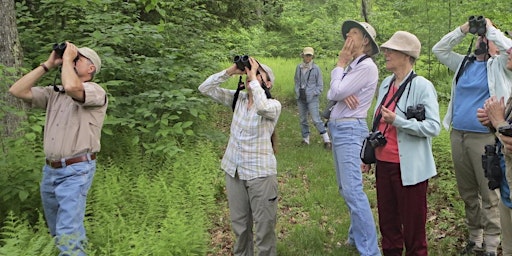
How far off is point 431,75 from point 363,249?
1057 centimetres

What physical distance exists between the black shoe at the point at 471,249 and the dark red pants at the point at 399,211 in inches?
39.0

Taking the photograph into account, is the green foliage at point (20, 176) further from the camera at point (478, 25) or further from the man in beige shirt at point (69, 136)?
the camera at point (478, 25)

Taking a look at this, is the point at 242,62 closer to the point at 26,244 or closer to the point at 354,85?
the point at 354,85

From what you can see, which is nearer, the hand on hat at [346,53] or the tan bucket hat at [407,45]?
the tan bucket hat at [407,45]

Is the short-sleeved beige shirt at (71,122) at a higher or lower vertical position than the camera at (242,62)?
lower

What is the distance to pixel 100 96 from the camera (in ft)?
11.5

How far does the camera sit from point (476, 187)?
431 cm

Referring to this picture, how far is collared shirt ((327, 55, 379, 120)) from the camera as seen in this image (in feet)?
12.8

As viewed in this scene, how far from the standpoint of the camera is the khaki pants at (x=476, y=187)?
409cm

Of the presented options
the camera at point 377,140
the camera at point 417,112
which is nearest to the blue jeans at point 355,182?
the camera at point 377,140

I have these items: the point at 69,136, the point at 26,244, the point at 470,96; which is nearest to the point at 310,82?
the point at 470,96

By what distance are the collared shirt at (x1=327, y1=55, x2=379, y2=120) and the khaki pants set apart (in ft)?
3.72

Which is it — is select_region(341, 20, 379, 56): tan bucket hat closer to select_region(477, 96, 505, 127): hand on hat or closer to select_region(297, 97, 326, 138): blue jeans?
select_region(477, 96, 505, 127): hand on hat

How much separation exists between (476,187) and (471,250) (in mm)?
680
